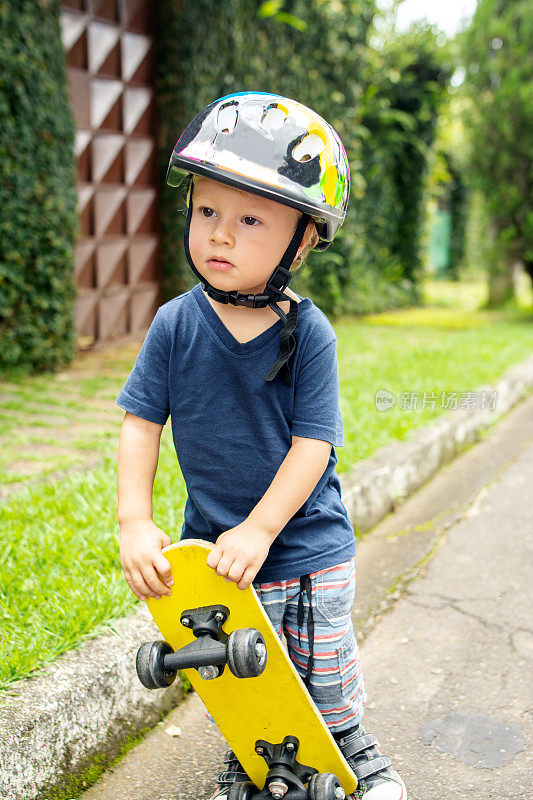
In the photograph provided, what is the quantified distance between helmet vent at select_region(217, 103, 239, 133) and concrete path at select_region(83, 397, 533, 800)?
5.24 feet

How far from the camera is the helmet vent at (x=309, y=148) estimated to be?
1.72 metres

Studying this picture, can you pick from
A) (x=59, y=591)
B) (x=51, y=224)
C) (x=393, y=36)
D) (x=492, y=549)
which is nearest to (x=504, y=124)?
(x=393, y=36)

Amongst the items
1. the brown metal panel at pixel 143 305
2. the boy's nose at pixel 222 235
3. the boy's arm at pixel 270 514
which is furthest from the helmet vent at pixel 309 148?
the brown metal panel at pixel 143 305

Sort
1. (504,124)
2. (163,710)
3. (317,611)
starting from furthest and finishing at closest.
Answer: (504,124)
(163,710)
(317,611)

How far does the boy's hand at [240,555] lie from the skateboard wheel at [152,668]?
0.22 metres

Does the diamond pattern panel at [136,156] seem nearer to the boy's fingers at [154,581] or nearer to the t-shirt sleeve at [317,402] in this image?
the t-shirt sleeve at [317,402]

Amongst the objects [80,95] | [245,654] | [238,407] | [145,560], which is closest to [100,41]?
[80,95]

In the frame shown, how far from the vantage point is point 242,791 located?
1.83 m

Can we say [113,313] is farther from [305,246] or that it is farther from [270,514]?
[270,514]

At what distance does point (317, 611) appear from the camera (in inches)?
71.9

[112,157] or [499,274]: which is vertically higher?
[112,157]

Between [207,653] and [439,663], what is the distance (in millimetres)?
1296

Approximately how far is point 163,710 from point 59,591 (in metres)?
0.46

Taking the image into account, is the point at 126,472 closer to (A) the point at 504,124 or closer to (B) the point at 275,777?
(B) the point at 275,777
